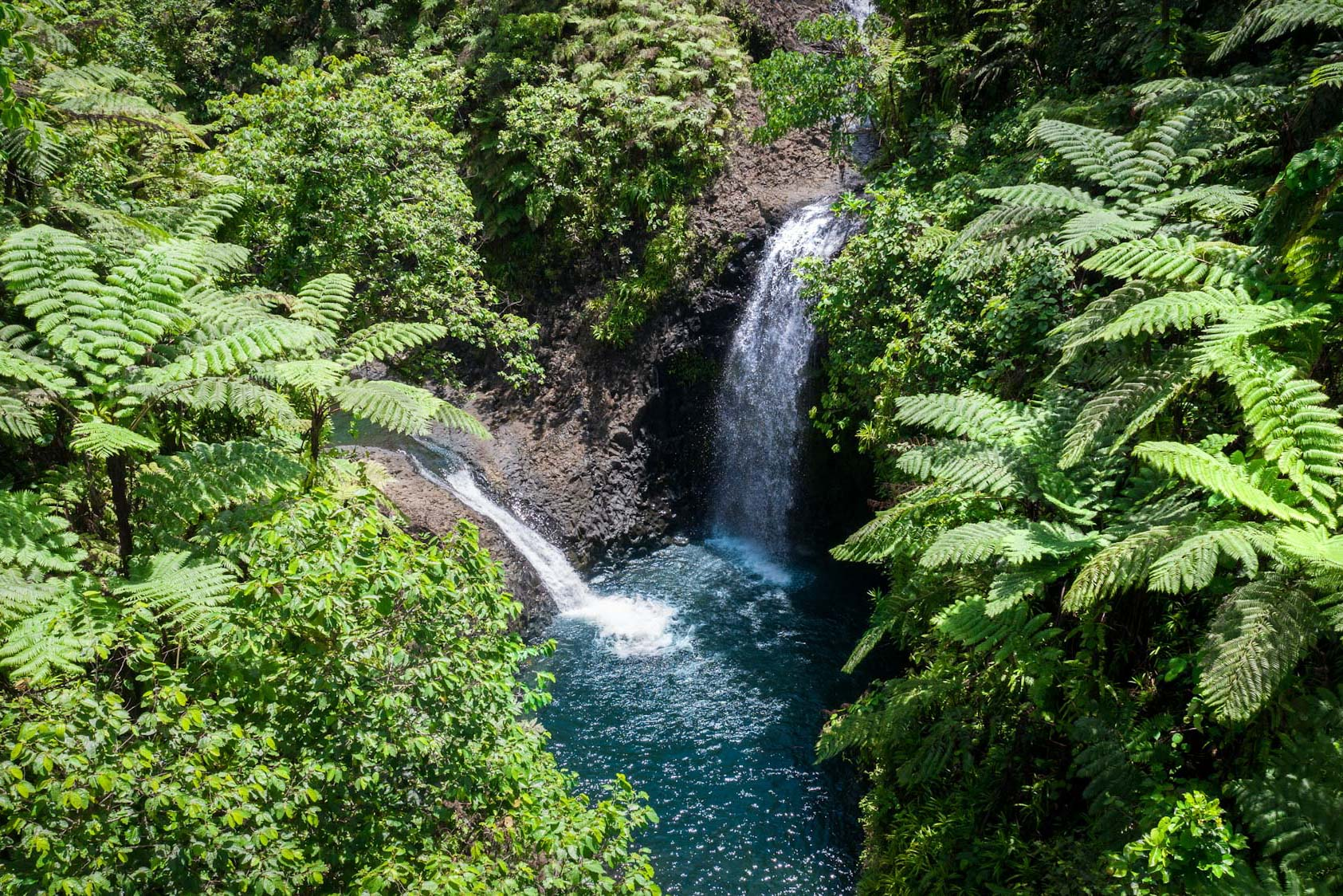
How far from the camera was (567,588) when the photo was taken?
1165cm

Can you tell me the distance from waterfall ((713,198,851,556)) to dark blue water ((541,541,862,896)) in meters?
0.89

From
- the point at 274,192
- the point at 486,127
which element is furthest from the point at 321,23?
the point at 274,192

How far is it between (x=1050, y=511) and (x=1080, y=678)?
3.42 ft

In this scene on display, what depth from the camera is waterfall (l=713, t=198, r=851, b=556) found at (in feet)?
39.3

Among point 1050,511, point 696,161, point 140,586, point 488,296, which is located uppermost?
point 696,161

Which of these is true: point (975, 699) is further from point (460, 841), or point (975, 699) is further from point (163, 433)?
point (163, 433)

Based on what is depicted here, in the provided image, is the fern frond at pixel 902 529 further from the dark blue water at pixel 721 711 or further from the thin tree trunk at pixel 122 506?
the thin tree trunk at pixel 122 506

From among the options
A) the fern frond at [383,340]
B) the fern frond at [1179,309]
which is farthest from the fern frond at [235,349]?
the fern frond at [1179,309]

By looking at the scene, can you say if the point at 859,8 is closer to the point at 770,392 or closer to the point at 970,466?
the point at 770,392

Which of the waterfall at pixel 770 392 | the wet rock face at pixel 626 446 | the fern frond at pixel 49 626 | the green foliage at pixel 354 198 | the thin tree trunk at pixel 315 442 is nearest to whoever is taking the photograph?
the fern frond at pixel 49 626

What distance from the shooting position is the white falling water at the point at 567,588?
1038 cm

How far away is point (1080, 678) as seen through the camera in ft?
15.0

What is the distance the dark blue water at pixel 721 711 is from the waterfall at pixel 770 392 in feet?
2.92

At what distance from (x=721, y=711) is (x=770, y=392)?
555cm
